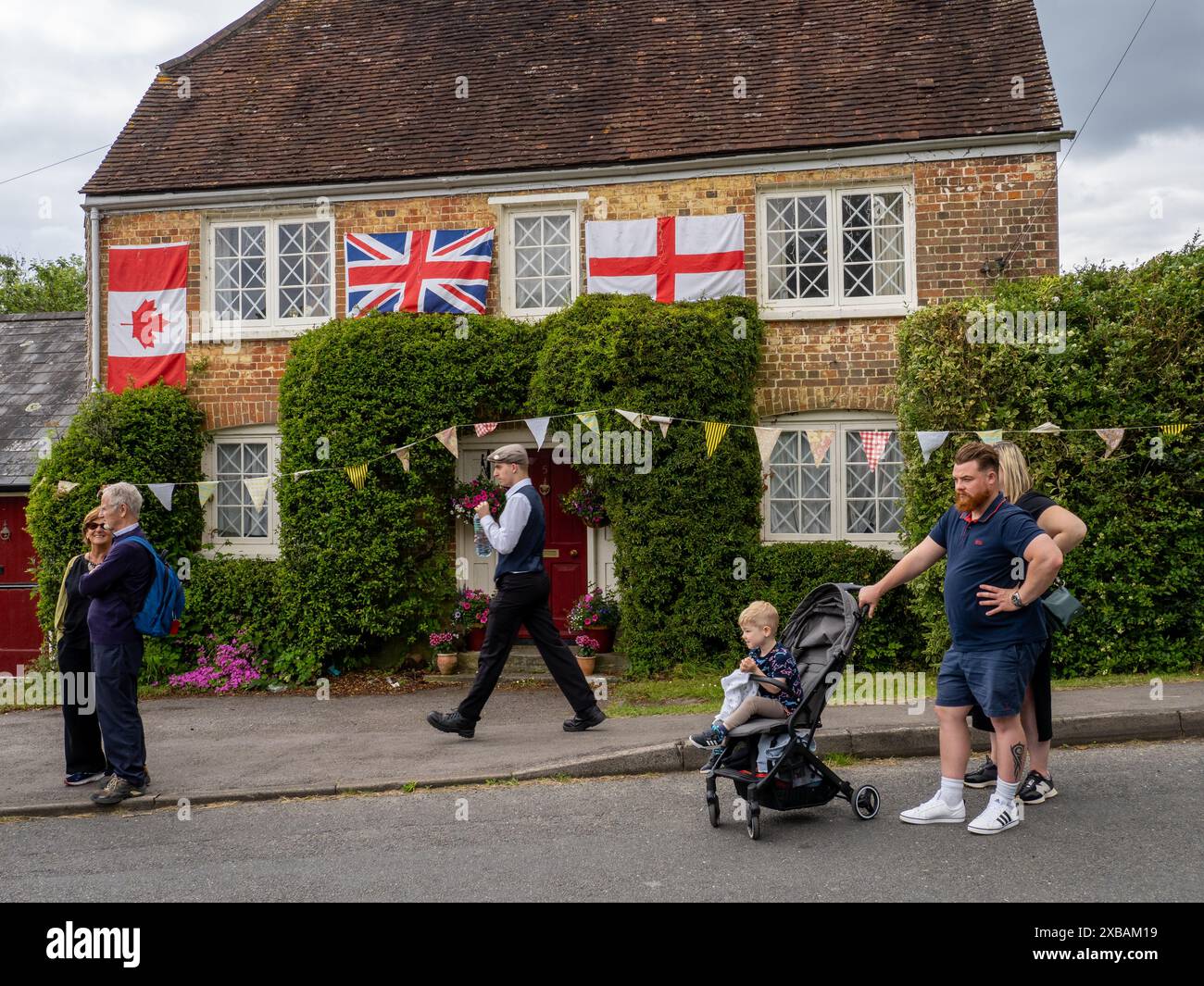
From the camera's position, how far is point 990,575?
5.50 m

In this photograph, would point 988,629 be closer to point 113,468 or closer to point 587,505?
point 587,505

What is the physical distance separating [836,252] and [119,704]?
902 centimetres

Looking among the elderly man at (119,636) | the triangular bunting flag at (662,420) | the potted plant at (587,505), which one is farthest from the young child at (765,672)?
the potted plant at (587,505)

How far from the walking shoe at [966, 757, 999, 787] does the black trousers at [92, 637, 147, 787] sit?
515 cm

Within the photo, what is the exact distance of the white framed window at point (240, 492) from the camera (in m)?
13.8

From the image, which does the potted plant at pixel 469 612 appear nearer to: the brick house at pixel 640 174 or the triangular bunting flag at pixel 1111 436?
the brick house at pixel 640 174

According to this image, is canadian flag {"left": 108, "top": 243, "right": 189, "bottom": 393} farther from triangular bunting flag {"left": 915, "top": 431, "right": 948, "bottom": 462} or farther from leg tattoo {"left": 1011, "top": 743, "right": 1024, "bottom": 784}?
leg tattoo {"left": 1011, "top": 743, "right": 1024, "bottom": 784}

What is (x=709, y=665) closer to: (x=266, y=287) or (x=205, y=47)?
(x=266, y=287)

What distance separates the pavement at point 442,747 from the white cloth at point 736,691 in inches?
61.0

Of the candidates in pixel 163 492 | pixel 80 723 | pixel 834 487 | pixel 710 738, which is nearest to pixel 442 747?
pixel 80 723

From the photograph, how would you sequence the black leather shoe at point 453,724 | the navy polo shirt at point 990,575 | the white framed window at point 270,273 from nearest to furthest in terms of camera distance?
1. the navy polo shirt at point 990,575
2. the black leather shoe at point 453,724
3. the white framed window at point 270,273

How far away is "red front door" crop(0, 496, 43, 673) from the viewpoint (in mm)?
14906

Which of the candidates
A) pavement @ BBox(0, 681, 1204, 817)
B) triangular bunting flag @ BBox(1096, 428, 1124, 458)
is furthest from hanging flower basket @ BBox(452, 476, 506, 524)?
triangular bunting flag @ BBox(1096, 428, 1124, 458)

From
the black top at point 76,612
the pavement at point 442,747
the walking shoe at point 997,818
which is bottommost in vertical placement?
the pavement at point 442,747
